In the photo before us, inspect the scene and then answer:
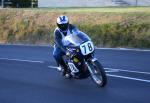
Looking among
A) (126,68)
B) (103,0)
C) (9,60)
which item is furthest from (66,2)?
(126,68)

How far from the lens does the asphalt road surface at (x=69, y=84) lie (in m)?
12.3

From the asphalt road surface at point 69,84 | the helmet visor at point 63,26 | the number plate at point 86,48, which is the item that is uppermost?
the helmet visor at point 63,26

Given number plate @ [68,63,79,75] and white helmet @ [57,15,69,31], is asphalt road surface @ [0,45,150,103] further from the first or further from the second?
white helmet @ [57,15,69,31]

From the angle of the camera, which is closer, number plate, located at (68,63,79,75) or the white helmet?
number plate, located at (68,63,79,75)

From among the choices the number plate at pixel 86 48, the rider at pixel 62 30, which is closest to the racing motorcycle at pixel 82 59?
the number plate at pixel 86 48

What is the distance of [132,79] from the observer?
582 inches

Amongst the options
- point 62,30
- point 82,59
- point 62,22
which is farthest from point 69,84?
point 62,22

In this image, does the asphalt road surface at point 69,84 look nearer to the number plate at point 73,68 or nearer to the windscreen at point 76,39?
the number plate at point 73,68

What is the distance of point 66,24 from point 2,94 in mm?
2749

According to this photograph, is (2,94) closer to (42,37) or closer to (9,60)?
(9,60)

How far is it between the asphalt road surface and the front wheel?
0.17 m

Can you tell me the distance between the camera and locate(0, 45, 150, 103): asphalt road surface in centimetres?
1227

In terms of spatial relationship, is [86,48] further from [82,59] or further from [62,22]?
[62,22]

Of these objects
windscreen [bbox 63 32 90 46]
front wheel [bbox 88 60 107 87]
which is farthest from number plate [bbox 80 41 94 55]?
front wheel [bbox 88 60 107 87]
